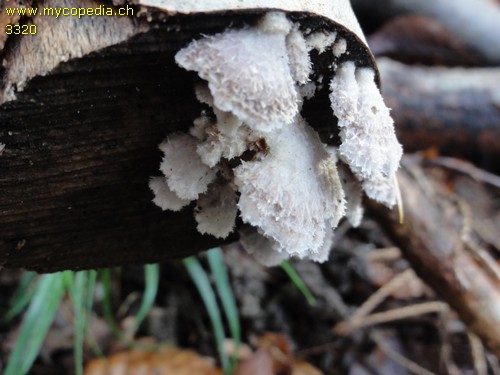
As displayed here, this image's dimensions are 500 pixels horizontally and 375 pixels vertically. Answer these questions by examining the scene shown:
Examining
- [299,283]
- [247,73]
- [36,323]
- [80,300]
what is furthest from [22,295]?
[247,73]

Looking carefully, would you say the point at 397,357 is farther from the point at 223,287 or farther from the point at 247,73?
the point at 247,73

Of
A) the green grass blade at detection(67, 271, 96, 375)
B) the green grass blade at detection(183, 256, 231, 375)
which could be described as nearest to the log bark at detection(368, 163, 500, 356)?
the green grass blade at detection(183, 256, 231, 375)

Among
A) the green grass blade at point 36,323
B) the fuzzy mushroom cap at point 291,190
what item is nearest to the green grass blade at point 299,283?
the green grass blade at point 36,323

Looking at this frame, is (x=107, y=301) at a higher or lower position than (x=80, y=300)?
lower

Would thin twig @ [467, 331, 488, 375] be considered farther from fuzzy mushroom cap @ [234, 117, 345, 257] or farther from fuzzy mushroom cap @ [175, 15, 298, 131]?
fuzzy mushroom cap @ [175, 15, 298, 131]

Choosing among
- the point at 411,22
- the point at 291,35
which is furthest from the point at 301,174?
the point at 411,22

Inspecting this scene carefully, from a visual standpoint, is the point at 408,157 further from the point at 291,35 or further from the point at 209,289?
the point at 291,35

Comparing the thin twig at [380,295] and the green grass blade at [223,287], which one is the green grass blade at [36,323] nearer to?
the green grass blade at [223,287]
